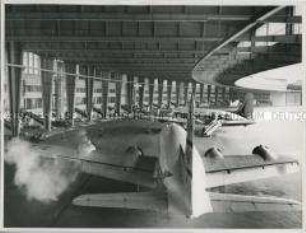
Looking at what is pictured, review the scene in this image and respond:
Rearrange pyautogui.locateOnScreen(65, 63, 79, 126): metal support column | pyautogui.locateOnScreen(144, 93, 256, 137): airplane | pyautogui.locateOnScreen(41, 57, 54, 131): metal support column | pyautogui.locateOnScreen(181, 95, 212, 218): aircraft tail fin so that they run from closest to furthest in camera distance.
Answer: pyautogui.locateOnScreen(181, 95, 212, 218): aircraft tail fin
pyautogui.locateOnScreen(41, 57, 54, 131): metal support column
pyautogui.locateOnScreen(144, 93, 256, 137): airplane
pyautogui.locateOnScreen(65, 63, 79, 126): metal support column

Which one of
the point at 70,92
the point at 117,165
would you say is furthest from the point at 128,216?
the point at 70,92

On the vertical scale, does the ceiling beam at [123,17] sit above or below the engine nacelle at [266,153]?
above

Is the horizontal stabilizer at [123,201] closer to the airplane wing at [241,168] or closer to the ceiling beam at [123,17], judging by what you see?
the airplane wing at [241,168]

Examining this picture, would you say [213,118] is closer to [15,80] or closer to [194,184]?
[15,80]

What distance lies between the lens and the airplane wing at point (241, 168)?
33.6 feet

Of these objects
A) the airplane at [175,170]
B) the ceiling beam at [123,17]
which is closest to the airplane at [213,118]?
the airplane at [175,170]

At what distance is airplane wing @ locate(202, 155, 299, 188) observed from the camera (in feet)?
33.6

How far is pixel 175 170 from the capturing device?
9.16 metres

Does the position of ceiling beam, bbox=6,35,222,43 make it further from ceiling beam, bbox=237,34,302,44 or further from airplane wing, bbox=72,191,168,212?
airplane wing, bbox=72,191,168,212

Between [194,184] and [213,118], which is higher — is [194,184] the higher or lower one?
the lower one

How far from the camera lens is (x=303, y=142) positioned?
9.46 m

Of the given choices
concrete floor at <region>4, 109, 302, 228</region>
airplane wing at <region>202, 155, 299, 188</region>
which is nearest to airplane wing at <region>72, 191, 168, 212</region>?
concrete floor at <region>4, 109, 302, 228</region>

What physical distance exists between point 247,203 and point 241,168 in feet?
6.48

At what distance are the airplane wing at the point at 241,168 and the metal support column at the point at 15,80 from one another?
6.85 meters
